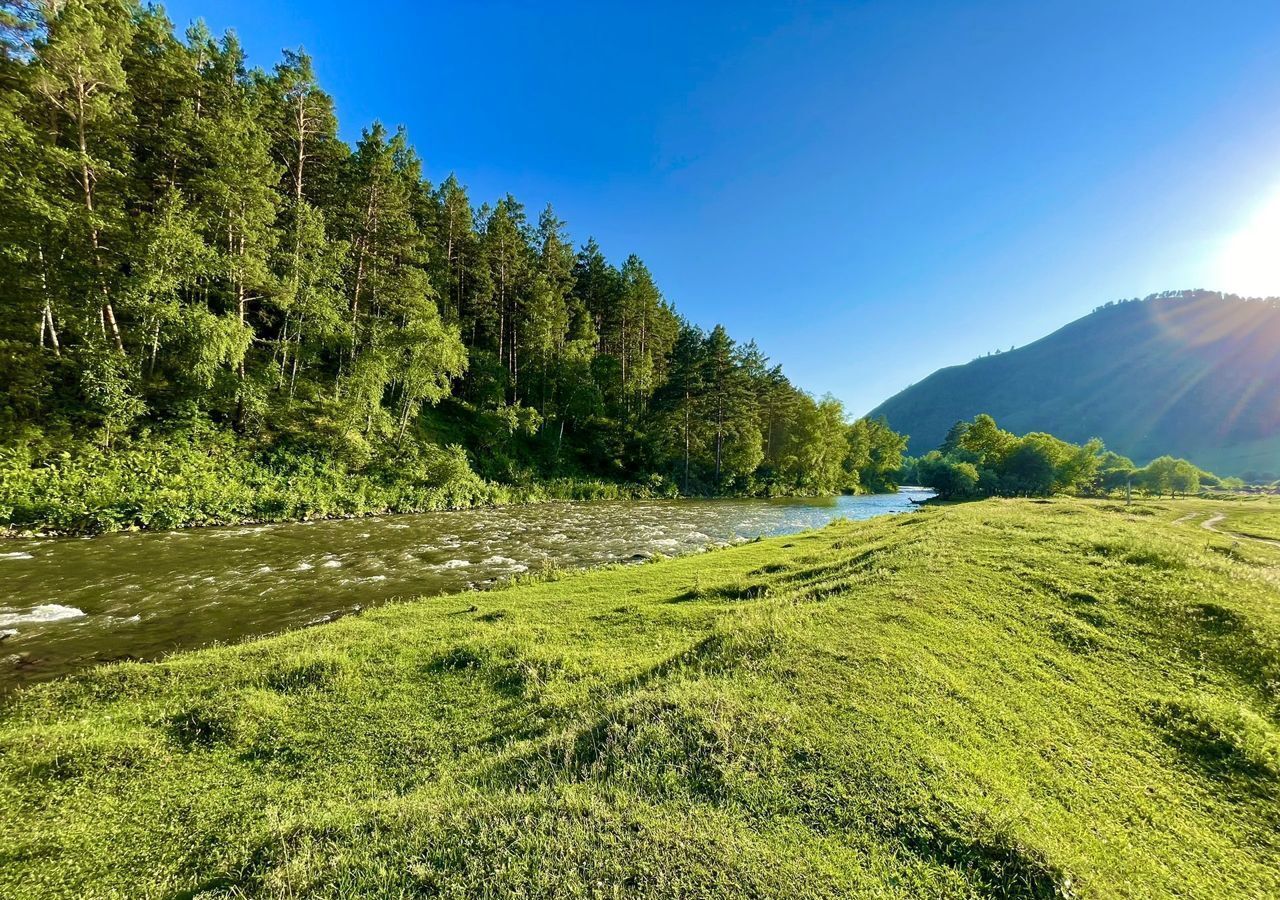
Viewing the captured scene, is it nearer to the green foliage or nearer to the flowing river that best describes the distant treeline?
the green foliage

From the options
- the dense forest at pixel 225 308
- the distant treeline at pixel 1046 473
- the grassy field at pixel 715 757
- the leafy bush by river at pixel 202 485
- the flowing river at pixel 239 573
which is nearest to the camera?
the grassy field at pixel 715 757

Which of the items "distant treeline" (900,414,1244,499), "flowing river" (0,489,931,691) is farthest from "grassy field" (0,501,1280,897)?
"distant treeline" (900,414,1244,499)

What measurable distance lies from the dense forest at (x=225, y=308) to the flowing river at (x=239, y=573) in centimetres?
456

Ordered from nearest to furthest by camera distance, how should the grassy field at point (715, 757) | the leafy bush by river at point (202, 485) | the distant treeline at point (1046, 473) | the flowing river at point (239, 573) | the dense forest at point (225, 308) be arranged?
the grassy field at point (715, 757)
the flowing river at point (239, 573)
the leafy bush by river at point (202, 485)
the dense forest at point (225, 308)
the distant treeline at point (1046, 473)

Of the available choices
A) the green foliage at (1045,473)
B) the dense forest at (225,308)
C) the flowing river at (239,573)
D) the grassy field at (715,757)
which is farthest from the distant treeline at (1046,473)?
the grassy field at (715,757)

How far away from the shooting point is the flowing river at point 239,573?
1140 cm

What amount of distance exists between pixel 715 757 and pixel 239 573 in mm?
19067

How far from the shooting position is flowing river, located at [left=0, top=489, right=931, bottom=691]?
1140 cm

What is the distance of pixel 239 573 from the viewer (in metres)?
16.5

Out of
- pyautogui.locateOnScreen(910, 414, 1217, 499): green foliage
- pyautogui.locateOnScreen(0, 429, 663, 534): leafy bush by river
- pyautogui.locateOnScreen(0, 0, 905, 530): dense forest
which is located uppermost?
pyautogui.locateOnScreen(0, 0, 905, 530): dense forest

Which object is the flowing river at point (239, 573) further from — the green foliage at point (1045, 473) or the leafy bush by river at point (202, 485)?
the green foliage at point (1045, 473)

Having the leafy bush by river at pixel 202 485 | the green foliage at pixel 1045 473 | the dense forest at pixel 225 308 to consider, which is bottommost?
the green foliage at pixel 1045 473

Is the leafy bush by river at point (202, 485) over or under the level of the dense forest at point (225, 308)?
under

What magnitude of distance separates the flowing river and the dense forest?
179 inches
